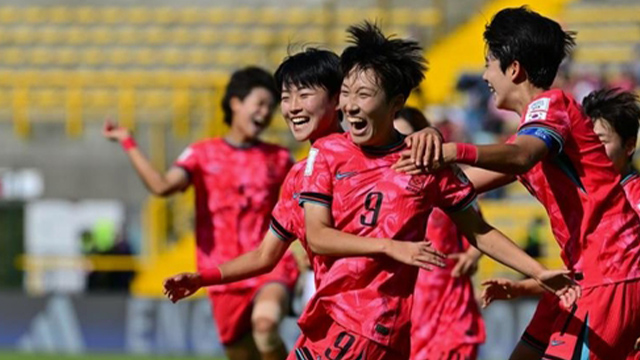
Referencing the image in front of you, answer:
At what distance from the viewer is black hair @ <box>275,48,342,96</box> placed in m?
6.40

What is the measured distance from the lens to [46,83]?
24.2 meters

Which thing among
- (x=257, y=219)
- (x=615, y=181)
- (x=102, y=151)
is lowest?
(x=102, y=151)

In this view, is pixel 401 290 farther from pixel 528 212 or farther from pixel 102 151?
pixel 102 151

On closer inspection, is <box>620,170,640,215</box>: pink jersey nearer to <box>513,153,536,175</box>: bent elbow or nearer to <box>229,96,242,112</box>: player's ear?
<box>513,153,536,175</box>: bent elbow

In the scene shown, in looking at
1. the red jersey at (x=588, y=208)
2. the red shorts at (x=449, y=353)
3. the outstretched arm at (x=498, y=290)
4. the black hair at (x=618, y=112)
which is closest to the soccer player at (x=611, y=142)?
the black hair at (x=618, y=112)

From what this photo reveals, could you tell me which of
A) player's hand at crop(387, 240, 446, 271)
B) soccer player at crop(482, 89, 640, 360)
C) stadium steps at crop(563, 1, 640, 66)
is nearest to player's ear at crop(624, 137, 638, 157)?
soccer player at crop(482, 89, 640, 360)

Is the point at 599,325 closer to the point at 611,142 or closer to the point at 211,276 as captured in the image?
the point at 611,142

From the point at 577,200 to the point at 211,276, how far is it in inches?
62.3

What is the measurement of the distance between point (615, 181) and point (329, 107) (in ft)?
4.29

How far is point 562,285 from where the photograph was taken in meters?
5.55

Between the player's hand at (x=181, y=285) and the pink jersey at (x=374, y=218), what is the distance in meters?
0.53

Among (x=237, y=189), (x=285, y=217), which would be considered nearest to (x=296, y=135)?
(x=285, y=217)

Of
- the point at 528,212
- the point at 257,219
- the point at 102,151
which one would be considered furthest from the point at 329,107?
the point at 102,151

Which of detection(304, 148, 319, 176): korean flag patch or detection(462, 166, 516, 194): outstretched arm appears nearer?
detection(304, 148, 319, 176): korean flag patch
